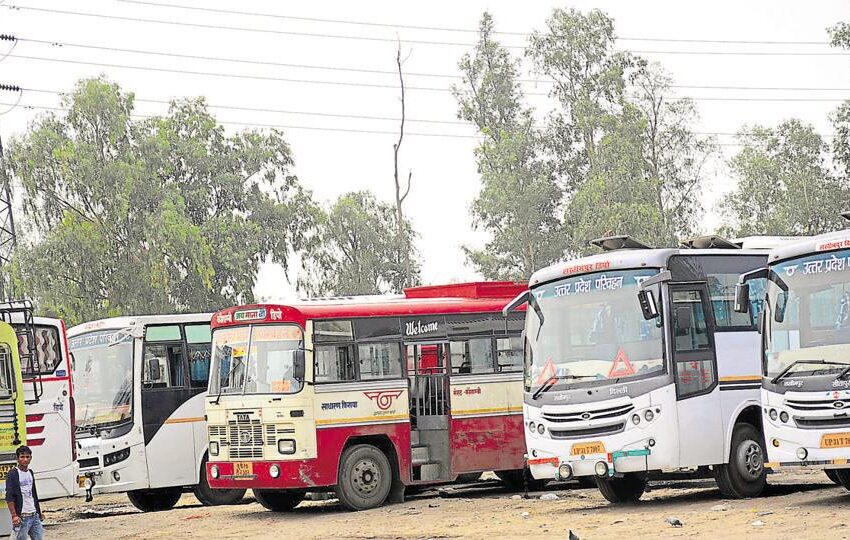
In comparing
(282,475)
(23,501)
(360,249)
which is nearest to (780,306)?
(282,475)

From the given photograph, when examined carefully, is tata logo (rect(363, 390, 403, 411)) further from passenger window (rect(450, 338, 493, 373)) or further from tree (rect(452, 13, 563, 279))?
tree (rect(452, 13, 563, 279))

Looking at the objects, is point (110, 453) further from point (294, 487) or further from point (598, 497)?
point (598, 497)

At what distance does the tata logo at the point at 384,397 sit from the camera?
67.1 ft

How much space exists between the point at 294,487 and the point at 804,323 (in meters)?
7.50

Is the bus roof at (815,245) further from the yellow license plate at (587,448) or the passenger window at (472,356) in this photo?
the passenger window at (472,356)

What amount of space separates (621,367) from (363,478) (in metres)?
4.84

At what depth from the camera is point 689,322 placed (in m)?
17.4

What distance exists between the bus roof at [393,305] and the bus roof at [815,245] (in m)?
6.23

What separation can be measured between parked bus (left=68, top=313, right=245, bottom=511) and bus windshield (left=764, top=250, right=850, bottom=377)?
10.4 m

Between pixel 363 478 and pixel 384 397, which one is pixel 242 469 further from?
pixel 384 397

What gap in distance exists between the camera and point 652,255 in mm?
17516

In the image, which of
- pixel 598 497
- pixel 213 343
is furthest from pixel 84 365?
pixel 598 497

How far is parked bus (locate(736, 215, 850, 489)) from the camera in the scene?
15320mm

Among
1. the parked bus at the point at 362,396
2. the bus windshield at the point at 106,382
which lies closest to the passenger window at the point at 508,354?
the parked bus at the point at 362,396
